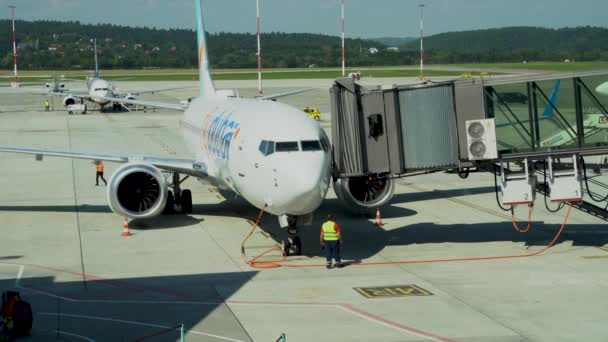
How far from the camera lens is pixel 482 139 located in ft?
74.4

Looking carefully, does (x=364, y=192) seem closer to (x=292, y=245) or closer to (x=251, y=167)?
(x=292, y=245)

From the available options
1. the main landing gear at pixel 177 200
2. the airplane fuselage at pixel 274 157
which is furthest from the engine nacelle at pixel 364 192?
the main landing gear at pixel 177 200

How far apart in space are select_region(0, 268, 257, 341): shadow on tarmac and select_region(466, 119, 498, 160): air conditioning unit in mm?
6682

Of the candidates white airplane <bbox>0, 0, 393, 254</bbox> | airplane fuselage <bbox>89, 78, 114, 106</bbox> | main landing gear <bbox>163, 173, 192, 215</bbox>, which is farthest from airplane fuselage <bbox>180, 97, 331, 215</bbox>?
airplane fuselage <bbox>89, 78, 114, 106</bbox>

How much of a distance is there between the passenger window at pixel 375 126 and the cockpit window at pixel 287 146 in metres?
2.70

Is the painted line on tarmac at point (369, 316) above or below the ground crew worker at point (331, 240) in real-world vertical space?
below

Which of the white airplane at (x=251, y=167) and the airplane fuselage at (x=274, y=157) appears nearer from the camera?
the airplane fuselage at (x=274, y=157)

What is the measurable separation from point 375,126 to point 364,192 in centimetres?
507

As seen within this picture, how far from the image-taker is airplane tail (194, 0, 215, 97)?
3684cm

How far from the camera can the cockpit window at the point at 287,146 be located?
21.5 meters

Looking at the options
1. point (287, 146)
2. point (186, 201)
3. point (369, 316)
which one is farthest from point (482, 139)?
point (186, 201)

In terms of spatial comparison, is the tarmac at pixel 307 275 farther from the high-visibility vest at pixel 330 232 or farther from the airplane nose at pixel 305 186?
the airplane nose at pixel 305 186

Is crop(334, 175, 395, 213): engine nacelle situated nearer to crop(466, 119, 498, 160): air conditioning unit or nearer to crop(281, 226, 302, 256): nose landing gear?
crop(281, 226, 302, 256): nose landing gear

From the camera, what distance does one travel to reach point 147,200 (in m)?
27.9
